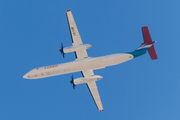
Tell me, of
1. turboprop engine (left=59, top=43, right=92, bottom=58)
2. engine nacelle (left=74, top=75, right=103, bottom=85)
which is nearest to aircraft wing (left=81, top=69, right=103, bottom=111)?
engine nacelle (left=74, top=75, right=103, bottom=85)

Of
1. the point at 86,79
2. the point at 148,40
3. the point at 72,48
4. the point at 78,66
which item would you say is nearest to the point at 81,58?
the point at 78,66

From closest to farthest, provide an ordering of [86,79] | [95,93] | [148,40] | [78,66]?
[78,66] < [148,40] < [86,79] < [95,93]

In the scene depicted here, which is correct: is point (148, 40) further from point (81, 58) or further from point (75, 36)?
point (75, 36)

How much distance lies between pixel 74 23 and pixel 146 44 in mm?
12095

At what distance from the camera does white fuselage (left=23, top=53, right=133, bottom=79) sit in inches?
1603

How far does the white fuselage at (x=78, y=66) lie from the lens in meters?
40.7

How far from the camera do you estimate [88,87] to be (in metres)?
46.3

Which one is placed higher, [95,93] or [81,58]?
[81,58]

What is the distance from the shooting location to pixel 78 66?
137ft

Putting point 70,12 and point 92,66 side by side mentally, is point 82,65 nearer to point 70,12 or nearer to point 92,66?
point 92,66

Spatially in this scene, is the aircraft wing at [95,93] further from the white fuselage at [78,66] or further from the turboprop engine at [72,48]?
the turboprop engine at [72,48]

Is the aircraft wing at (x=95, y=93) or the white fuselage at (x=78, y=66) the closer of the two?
the white fuselage at (x=78, y=66)

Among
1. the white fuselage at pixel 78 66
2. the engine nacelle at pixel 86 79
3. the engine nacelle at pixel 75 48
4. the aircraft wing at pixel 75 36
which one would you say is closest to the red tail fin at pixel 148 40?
the white fuselage at pixel 78 66

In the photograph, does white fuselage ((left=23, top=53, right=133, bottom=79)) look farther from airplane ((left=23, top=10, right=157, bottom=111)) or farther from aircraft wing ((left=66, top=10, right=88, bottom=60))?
aircraft wing ((left=66, top=10, right=88, bottom=60))
